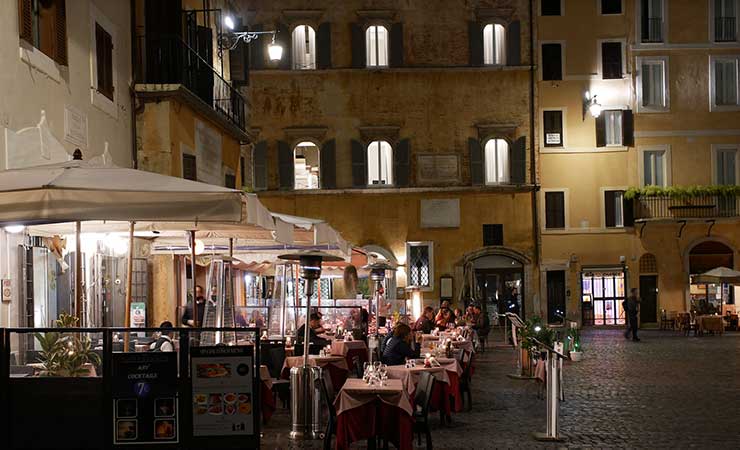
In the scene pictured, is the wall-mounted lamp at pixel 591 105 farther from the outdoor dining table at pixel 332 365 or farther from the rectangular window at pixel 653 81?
the outdoor dining table at pixel 332 365

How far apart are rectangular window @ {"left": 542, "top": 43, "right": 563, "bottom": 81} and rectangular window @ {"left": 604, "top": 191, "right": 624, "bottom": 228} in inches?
193

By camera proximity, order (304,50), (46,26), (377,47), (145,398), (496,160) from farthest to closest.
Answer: (496,160), (377,47), (304,50), (46,26), (145,398)

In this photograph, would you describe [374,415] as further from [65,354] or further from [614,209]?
[614,209]

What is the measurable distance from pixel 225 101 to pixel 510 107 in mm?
17769

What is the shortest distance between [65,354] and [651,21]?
37.4 meters

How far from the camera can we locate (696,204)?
4138cm

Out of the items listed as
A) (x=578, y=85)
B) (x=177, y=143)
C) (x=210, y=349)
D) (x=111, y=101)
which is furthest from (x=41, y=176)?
(x=578, y=85)

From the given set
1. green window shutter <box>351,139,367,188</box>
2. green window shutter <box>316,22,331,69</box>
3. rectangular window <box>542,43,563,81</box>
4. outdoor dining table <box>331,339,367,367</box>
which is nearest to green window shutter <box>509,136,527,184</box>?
rectangular window <box>542,43,563,81</box>

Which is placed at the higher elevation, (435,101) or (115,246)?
(435,101)

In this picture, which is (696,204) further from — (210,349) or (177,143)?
(210,349)

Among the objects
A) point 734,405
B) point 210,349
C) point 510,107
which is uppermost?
point 510,107

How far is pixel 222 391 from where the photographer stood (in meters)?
8.38

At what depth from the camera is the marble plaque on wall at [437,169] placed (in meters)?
39.4

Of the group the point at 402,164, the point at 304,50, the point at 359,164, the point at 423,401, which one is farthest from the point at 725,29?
the point at 423,401
